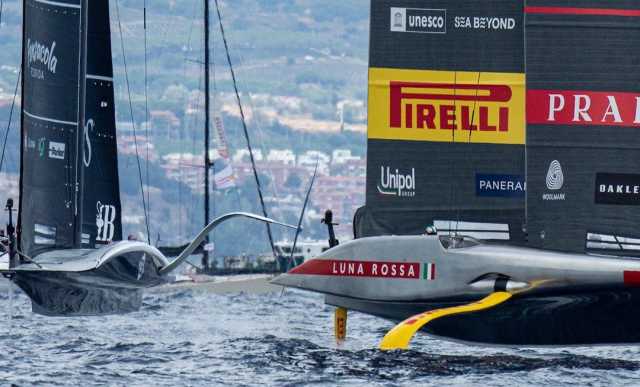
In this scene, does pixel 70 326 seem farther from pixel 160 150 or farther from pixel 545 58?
pixel 160 150

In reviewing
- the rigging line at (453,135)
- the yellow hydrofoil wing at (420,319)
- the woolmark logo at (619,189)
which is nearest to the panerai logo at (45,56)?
the rigging line at (453,135)

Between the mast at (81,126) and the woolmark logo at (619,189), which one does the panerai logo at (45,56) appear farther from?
the woolmark logo at (619,189)

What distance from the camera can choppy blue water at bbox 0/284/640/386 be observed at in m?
14.1

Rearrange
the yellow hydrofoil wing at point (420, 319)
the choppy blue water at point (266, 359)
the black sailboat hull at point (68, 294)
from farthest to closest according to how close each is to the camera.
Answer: the black sailboat hull at point (68, 294) → the yellow hydrofoil wing at point (420, 319) → the choppy blue water at point (266, 359)

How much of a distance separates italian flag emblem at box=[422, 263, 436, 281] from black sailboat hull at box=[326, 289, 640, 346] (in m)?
0.24

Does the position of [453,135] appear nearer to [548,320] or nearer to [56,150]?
[548,320]

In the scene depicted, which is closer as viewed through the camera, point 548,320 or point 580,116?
point 548,320

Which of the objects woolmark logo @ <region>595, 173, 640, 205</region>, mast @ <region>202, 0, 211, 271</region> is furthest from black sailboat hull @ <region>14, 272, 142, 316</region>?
mast @ <region>202, 0, 211, 271</region>

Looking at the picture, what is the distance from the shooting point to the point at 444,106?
53.9 ft

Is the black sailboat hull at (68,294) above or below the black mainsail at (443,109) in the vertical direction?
below

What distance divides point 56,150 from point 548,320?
6158 mm

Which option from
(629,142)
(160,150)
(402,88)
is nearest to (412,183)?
(402,88)

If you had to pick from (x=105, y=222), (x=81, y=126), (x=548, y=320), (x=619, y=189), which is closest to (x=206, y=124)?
(x=105, y=222)

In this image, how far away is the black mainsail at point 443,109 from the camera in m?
16.3
